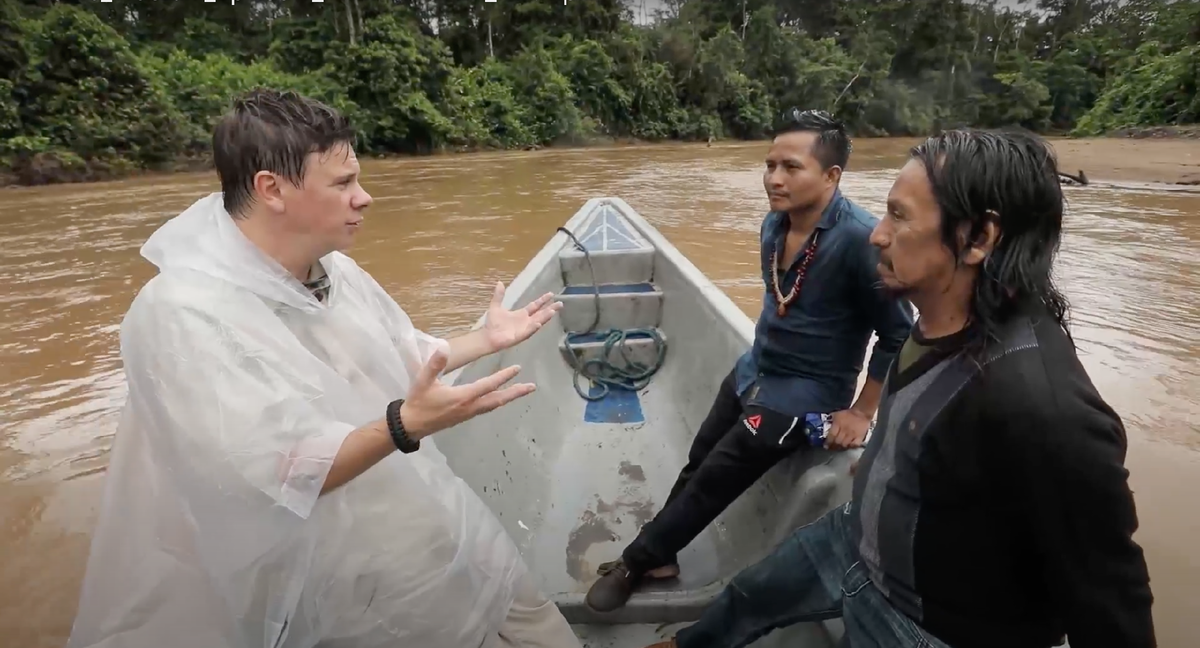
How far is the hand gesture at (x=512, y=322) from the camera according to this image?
5.65 feet

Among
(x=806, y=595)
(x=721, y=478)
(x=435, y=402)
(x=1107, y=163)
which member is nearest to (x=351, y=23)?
(x=1107, y=163)

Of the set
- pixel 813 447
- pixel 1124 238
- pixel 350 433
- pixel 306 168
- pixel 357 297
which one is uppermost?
pixel 306 168

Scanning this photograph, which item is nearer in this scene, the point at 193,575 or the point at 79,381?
the point at 193,575

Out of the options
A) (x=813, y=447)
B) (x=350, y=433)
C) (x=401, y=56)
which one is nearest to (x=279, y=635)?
(x=350, y=433)

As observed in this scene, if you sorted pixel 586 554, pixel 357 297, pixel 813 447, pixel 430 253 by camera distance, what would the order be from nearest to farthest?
pixel 357 297 → pixel 813 447 → pixel 586 554 → pixel 430 253

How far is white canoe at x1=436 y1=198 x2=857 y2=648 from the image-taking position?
2.00 m

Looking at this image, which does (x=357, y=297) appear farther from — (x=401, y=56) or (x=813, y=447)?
(x=401, y=56)

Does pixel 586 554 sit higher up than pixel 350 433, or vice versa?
pixel 350 433

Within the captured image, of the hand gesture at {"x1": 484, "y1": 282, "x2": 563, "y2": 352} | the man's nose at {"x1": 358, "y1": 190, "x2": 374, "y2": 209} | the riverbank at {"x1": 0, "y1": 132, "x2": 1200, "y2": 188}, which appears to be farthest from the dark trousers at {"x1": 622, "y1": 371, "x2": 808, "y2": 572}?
the riverbank at {"x1": 0, "y1": 132, "x2": 1200, "y2": 188}

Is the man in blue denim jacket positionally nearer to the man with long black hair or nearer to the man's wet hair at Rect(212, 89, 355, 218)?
the man with long black hair

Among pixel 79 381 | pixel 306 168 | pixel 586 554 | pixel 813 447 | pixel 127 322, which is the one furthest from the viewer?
pixel 79 381

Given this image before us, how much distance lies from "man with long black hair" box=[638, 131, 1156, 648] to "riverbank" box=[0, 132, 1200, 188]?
13.6m

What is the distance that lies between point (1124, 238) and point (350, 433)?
9.25 m

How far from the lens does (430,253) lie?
786 cm
